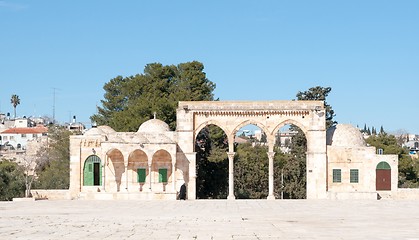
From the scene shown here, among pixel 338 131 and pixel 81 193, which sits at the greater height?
pixel 338 131

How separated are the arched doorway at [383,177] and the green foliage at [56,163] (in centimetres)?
2329

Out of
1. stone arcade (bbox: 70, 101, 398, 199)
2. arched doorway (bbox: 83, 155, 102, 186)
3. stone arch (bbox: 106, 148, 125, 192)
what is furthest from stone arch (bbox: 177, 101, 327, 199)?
arched doorway (bbox: 83, 155, 102, 186)

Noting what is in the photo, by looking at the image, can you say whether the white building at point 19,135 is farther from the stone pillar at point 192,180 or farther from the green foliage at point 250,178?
the stone pillar at point 192,180

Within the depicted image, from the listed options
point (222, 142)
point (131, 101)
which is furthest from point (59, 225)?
point (131, 101)

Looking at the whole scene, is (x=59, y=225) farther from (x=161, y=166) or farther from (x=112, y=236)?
(x=161, y=166)

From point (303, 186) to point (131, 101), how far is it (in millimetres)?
15107

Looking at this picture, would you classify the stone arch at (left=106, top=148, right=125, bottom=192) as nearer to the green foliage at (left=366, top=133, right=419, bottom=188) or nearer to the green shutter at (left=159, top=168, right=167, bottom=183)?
the green shutter at (left=159, top=168, right=167, bottom=183)

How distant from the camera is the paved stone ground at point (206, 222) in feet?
63.7

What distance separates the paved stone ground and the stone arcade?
8766mm

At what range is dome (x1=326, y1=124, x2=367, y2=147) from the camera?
4375 centimetres

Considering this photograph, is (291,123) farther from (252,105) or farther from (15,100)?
(15,100)

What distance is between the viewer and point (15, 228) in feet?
70.6

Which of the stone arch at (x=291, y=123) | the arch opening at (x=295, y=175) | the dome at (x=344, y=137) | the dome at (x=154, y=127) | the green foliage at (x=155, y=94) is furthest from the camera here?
the arch opening at (x=295, y=175)

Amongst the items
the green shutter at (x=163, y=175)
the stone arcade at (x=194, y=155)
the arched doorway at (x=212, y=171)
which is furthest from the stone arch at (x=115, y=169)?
the arched doorway at (x=212, y=171)
